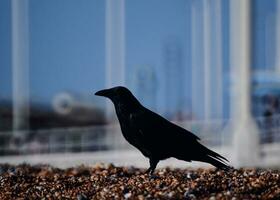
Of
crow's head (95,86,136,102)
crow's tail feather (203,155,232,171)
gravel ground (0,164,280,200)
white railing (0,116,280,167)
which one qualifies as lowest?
white railing (0,116,280,167)

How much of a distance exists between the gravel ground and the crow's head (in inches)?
31.7

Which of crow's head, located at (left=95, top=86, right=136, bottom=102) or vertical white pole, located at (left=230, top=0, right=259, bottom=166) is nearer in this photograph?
crow's head, located at (left=95, top=86, right=136, bottom=102)

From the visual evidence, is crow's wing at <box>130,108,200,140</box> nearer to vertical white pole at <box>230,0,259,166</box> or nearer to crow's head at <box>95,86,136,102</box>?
crow's head at <box>95,86,136,102</box>

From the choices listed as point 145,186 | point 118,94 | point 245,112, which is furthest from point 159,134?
point 245,112

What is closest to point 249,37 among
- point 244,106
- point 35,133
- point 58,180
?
point 244,106

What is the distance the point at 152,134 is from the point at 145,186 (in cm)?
91

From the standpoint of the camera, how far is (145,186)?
36.2ft

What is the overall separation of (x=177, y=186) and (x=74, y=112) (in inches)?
3081

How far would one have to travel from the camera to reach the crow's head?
Answer: 11906mm

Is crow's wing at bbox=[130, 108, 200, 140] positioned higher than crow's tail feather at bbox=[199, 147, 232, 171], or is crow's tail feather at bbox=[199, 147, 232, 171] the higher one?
crow's wing at bbox=[130, 108, 200, 140]

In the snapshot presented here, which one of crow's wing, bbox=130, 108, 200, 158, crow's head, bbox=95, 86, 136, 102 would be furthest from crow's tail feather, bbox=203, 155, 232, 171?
crow's head, bbox=95, 86, 136, 102

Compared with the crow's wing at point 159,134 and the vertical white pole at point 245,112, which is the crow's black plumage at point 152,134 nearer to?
the crow's wing at point 159,134

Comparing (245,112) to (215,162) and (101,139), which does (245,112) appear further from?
(215,162)

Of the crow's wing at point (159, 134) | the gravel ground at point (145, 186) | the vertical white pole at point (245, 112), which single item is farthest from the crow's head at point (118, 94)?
the vertical white pole at point (245, 112)
